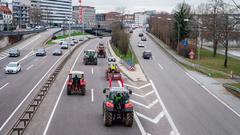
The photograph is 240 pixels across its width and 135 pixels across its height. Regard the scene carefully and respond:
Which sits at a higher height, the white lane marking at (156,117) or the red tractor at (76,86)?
the red tractor at (76,86)

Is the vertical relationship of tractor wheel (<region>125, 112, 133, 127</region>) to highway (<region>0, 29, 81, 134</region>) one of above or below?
above

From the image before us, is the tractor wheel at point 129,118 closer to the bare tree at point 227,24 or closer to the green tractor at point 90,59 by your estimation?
the green tractor at point 90,59

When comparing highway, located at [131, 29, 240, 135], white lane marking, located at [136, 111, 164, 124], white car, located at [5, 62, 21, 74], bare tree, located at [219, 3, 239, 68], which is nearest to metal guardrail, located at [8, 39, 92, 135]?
white lane marking, located at [136, 111, 164, 124]

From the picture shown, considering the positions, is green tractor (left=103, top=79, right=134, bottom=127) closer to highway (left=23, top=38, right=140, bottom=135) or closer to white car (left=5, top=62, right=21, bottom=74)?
highway (left=23, top=38, right=140, bottom=135)

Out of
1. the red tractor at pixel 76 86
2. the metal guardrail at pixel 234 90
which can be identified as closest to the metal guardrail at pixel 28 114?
the red tractor at pixel 76 86

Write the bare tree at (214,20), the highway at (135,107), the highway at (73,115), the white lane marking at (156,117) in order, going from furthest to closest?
the bare tree at (214,20)
the white lane marking at (156,117)
the highway at (135,107)
the highway at (73,115)

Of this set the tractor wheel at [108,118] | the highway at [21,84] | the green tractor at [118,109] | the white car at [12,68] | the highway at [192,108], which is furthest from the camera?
the white car at [12,68]

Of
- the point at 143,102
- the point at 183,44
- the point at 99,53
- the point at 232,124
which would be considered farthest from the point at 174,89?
the point at 183,44

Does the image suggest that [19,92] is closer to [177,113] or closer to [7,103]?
[7,103]

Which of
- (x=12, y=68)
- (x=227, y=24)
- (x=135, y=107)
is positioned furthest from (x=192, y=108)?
(x=227, y=24)

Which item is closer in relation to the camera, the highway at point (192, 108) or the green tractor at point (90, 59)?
the highway at point (192, 108)

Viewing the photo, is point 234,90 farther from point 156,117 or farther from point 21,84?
point 21,84

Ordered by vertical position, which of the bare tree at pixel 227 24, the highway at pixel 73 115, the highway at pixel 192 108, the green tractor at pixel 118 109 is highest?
the bare tree at pixel 227 24

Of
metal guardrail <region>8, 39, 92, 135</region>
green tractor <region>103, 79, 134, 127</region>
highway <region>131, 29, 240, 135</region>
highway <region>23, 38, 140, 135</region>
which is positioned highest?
green tractor <region>103, 79, 134, 127</region>
